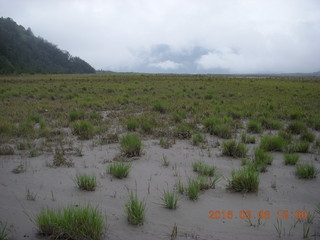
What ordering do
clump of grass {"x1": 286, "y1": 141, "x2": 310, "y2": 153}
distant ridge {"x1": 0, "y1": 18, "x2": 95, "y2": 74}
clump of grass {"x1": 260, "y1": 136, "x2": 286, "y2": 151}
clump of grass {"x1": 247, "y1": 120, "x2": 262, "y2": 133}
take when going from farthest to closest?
distant ridge {"x1": 0, "y1": 18, "x2": 95, "y2": 74} < clump of grass {"x1": 247, "y1": 120, "x2": 262, "y2": 133} < clump of grass {"x1": 260, "y1": 136, "x2": 286, "y2": 151} < clump of grass {"x1": 286, "y1": 141, "x2": 310, "y2": 153}

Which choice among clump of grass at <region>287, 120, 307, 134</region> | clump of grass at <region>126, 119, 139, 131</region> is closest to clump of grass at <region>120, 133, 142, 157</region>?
clump of grass at <region>126, 119, 139, 131</region>

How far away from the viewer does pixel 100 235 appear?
243 cm

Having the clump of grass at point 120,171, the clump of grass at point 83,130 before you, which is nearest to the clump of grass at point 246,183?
the clump of grass at point 120,171

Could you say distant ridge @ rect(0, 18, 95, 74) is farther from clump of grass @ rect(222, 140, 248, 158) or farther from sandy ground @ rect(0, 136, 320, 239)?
clump of grass @ rect(222, 140, 248, 158)

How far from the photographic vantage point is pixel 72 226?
2381 millimetres

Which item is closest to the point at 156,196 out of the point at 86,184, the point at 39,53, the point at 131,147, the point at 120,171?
the point at 120,171

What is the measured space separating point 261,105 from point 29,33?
641ft

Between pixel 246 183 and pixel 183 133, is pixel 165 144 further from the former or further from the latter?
pixel 246 183

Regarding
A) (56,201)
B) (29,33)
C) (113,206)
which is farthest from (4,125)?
(29,33)

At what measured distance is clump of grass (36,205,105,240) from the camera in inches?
92.8

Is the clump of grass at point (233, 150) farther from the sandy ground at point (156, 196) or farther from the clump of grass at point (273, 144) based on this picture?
the clump of grass at point (273, 144)
